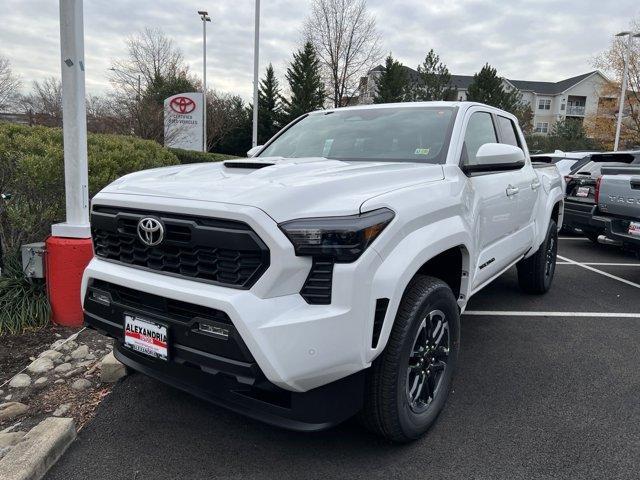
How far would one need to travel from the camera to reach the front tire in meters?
2.42

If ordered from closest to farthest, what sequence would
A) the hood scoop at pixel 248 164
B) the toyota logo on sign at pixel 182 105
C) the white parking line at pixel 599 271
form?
the hood scoop at pixel 248 164 → the white parking line at pixel 599 271 → the toyota logo on sign at pixel 182 105

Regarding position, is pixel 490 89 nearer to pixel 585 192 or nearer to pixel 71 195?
pixel 585 192

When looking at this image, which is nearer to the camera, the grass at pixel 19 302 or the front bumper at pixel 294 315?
the front bumper at pixel 294 315

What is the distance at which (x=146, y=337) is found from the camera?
2447mm

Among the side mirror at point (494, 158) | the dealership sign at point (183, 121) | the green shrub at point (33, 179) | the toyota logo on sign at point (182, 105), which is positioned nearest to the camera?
the side mirror at point (494, 158)

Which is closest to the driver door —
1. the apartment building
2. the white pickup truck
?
the white pickup truck

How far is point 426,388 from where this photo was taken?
283 centimetres

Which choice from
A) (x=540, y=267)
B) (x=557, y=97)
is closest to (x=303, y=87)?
(x=540, y=267)

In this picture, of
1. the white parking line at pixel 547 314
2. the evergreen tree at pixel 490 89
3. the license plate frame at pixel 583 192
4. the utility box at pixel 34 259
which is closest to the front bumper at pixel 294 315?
the utility box at pixel 34 259

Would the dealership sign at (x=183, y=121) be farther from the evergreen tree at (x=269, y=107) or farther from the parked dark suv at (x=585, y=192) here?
the evergreen tree at (x=269, y=107)

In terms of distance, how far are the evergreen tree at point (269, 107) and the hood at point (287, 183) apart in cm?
3784

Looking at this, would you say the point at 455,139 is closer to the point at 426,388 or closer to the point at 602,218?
the point at 426,388

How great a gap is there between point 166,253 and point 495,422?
209cm

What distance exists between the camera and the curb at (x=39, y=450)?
2.34m
